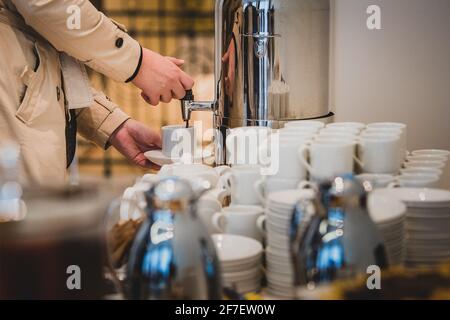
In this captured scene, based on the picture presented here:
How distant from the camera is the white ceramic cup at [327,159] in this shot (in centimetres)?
127

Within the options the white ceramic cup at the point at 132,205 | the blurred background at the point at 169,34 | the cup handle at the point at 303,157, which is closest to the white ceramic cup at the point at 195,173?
the white ceramic cup at the point at 132,205

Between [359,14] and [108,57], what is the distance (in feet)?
2.74

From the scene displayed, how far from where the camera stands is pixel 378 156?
1354 millimetres

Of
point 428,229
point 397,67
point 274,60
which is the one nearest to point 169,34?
point 397,67

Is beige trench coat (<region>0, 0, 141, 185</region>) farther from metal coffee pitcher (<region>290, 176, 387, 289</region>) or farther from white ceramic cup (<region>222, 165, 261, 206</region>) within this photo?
metal coffee pitcher (<region>290, 176, 387, 289</region>)

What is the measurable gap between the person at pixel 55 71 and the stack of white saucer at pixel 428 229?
3.46 feet

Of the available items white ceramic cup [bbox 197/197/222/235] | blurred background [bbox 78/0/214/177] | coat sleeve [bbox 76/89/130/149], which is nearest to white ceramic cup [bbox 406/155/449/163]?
white ceramic cup [bbox 197/197/222/235]

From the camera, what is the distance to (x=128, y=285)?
1.01 m

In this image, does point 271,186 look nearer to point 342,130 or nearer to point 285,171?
point 285,171

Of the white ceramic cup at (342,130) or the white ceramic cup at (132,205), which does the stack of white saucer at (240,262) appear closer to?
the white ceramic cup at (132,205)

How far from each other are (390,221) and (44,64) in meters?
1.20

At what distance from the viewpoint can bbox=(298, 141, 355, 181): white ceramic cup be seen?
1268 mm
